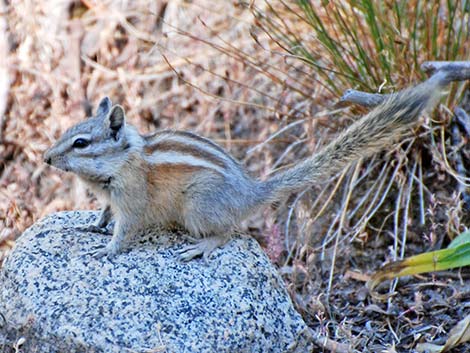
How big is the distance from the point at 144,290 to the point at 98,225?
742mm

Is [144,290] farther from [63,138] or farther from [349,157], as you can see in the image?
[349,157]

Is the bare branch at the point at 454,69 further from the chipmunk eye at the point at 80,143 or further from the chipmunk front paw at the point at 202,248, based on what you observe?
the chipmunk eye at the point at 80,143

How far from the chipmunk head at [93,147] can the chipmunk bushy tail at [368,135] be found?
859 millimetres

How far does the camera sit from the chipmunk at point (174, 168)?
417 cm

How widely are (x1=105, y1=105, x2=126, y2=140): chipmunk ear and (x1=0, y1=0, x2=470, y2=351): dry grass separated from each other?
90 centimetres

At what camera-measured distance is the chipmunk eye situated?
163 inches

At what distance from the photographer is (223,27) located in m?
7.48

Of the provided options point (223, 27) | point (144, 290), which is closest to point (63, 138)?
point (144, 290)

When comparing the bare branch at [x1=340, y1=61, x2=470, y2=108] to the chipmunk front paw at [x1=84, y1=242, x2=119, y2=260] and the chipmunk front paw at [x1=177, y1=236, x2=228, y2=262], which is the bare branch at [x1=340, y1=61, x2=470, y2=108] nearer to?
the chipmunk front paw at [x1=177, y1=236, x2=228, y2=262]

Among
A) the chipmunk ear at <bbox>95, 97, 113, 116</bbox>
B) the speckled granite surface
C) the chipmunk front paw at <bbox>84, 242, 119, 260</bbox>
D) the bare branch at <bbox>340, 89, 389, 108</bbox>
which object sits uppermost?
the chipmunk ear at <bbox>95, 97, 113, 116</bbox>

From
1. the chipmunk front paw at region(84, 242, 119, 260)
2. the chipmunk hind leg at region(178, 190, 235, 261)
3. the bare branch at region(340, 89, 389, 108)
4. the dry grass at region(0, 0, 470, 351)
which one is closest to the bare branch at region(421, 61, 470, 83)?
the bare branch at region(340, 89, 389, 108)

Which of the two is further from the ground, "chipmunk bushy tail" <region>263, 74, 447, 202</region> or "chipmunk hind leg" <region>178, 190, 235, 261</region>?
"chipmunk bushy tail" <region>263, 74, 447, 202</region>

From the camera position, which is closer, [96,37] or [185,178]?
[185,178]

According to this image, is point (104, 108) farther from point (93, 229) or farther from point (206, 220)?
point (206, 220)
